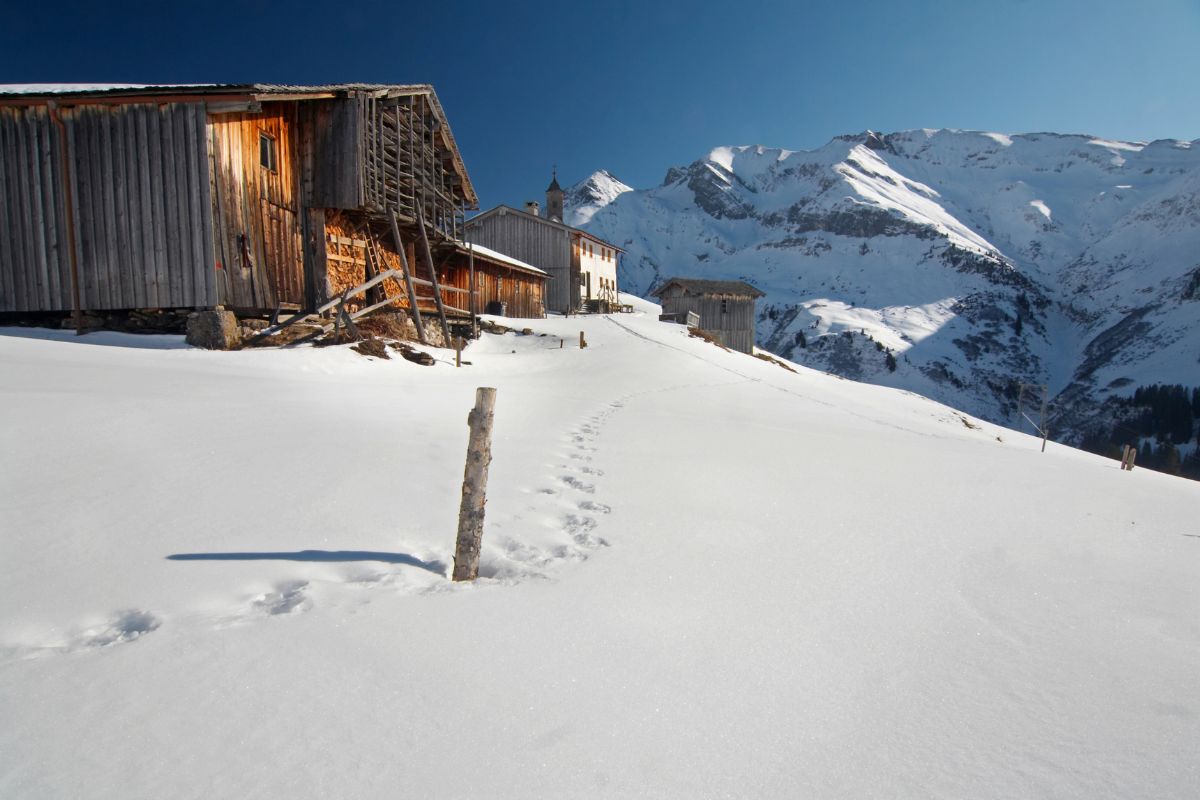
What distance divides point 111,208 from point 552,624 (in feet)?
46.8

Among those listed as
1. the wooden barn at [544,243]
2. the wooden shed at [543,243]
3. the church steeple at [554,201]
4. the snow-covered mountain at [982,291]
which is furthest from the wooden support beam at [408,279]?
the snow-covered mountain at [982,291]

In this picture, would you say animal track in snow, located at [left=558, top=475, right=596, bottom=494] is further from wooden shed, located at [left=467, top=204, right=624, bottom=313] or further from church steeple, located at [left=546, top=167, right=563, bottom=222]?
church steeple, located at [left=546, top=167, right=563, bottom=222]

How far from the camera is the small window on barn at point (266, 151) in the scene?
13.3 m

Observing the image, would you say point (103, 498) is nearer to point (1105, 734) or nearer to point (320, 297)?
point (1105, 734)

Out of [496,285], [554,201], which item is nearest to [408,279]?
[496,285]

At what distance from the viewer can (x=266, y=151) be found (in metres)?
13.5

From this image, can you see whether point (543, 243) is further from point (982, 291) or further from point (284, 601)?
point (982, 291)

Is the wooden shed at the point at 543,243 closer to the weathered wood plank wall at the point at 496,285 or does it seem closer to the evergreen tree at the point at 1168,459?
the weathered wood plank wall at the point at 496,285

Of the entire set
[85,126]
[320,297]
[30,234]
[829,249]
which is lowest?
[320,297]

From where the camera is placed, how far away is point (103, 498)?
13.0 ft

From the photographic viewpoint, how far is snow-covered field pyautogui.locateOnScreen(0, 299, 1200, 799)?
2.00 metres

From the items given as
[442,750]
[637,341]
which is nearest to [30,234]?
[442,750]

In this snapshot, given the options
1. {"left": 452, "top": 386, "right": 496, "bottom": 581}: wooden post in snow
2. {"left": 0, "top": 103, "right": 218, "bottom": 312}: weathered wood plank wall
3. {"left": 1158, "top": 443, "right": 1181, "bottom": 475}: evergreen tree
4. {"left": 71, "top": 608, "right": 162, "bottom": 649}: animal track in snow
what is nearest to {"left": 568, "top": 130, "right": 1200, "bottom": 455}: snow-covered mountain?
{"left": 1158, "top": 443, "right": 1181, "bottom": 475}: evergreen tree

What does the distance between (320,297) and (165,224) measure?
3.77 meters
